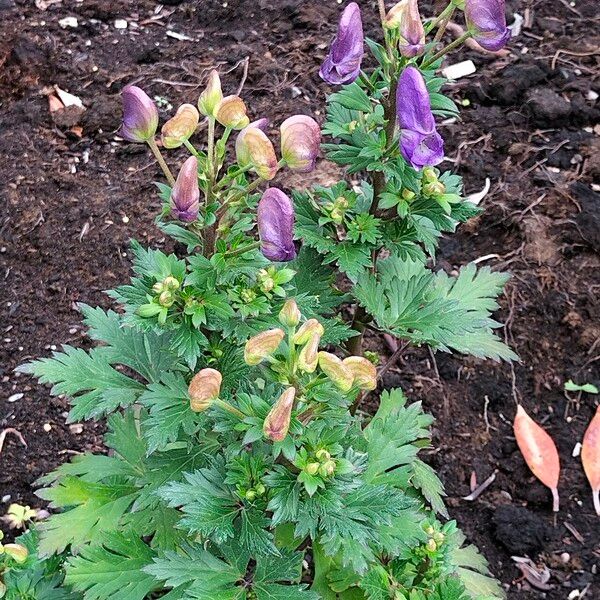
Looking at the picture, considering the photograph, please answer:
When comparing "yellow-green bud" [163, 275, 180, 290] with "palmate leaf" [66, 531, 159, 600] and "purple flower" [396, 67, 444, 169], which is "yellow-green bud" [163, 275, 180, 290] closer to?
"purple flower" [396, 67, 444, 169]

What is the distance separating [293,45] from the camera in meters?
3.56

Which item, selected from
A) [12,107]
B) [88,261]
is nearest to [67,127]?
[12,107]

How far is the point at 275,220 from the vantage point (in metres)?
1.40

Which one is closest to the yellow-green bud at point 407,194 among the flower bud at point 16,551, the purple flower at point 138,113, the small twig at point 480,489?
the purple flower at point 138,113

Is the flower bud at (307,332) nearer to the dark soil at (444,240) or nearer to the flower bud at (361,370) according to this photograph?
the flower bud at (361,370)

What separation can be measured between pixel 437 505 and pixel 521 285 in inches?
47.1

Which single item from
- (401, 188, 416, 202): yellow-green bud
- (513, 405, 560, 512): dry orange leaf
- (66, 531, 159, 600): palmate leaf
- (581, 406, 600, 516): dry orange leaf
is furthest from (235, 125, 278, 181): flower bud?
(581, 406, 600, 516): dry orange leaf

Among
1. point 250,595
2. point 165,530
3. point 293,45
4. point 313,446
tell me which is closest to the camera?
point 313,446

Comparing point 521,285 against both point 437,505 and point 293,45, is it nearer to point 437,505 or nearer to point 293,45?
point 437,505

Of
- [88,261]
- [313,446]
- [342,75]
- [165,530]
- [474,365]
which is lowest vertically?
[474,365]

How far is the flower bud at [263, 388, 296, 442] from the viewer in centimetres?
129

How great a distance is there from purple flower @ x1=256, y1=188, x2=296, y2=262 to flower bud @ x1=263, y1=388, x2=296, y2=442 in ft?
0.87

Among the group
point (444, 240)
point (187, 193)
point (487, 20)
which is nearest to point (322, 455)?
point (187, 193)

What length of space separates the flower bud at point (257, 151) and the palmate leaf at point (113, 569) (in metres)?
0.88
